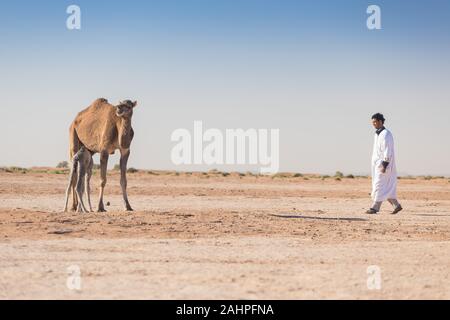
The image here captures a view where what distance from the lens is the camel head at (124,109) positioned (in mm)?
17391

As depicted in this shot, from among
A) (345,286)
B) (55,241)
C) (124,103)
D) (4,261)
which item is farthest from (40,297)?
(124,103)

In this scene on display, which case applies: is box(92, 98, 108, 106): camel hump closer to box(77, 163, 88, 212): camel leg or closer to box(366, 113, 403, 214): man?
box(77, 163, 88, 212): camel leg

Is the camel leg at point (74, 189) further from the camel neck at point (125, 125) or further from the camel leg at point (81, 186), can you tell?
the camel neck at point (125, 125)

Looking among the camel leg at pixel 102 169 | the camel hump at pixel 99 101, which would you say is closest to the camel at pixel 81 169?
the camel leg at pixel 102 169

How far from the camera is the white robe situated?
20.0 meters

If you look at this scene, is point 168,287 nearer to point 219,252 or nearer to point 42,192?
point 219,252

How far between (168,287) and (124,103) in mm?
9540

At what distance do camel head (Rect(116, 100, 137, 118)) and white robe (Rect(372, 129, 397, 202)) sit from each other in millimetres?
7092

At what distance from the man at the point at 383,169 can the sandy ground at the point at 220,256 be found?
892mm

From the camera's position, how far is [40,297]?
7.97m

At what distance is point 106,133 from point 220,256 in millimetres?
7248

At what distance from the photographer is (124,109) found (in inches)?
687

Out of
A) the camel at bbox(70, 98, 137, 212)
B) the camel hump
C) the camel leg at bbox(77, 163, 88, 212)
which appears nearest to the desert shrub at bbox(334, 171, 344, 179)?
the camel hump

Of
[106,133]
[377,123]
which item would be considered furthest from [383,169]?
[106,133]
